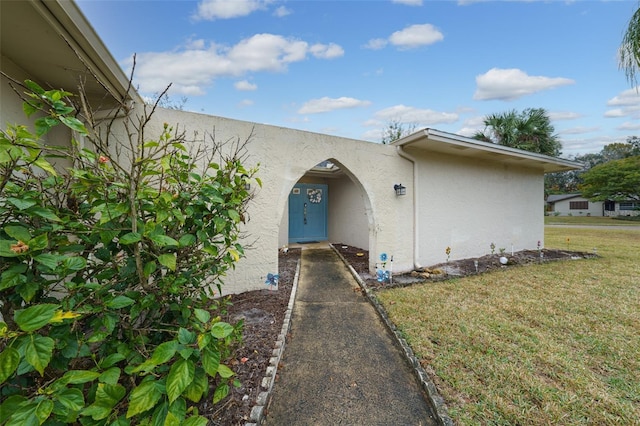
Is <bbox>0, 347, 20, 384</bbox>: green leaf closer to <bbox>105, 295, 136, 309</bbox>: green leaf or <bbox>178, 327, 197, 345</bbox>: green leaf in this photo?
<bbox>105, 295, 136, 309</bbox>: green leaf

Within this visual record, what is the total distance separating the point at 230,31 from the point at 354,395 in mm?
9088

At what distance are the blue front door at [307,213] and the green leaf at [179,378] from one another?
29.8 ft

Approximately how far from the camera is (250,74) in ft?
31.0

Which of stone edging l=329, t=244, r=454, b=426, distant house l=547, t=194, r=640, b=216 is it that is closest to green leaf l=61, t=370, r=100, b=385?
stone edging l=329, t=244, r=454, b=426

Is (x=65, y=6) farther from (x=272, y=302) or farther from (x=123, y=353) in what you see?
(x=272, y=302)

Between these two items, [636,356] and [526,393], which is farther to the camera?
[636,356]

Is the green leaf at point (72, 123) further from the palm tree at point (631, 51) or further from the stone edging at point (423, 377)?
the palm tree at point (631, 51)

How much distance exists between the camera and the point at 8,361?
104 centimetres

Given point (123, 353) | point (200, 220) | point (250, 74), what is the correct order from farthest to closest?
point (250, 74) → point (200, 220) → point (123, 353)

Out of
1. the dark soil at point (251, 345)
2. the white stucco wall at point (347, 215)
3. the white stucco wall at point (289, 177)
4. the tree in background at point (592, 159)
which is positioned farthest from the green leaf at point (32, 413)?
the tree in background at point (592, 159)

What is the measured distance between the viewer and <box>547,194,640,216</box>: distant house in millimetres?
34812

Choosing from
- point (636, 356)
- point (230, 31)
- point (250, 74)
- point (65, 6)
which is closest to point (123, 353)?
point (65, 6)

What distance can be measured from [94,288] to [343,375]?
2.49m

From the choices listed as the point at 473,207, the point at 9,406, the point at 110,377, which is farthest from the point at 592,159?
the point at 9,406
